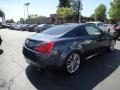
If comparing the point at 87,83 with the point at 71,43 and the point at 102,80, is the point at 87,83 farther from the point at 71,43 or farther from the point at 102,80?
the point at 71,43

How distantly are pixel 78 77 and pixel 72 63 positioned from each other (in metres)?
0.47

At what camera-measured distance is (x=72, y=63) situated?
5438mm

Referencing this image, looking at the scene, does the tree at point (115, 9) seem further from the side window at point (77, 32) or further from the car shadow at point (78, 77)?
the side window at point (77, 32)

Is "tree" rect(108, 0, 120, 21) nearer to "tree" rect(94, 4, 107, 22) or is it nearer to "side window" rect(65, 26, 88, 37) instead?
"tree" rect(94, 4, 107, 22)

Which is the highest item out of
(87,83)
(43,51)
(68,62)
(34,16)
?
(34,16)

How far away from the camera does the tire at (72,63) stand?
5213mm

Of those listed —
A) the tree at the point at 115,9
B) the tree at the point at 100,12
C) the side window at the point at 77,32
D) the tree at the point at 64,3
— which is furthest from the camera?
the tree at the point at 100,12

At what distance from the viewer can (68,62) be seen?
→ 17.5ft

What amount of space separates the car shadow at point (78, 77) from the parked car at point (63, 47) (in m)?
0.33

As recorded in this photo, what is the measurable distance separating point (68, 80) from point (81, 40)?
140 cm

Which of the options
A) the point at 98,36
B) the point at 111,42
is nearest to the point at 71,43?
the point at 98,36

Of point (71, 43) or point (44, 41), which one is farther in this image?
point (71, 43)

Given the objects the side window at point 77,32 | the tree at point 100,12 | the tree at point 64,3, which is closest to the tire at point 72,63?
the side window at point 77,32

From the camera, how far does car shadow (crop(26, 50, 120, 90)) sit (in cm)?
465
